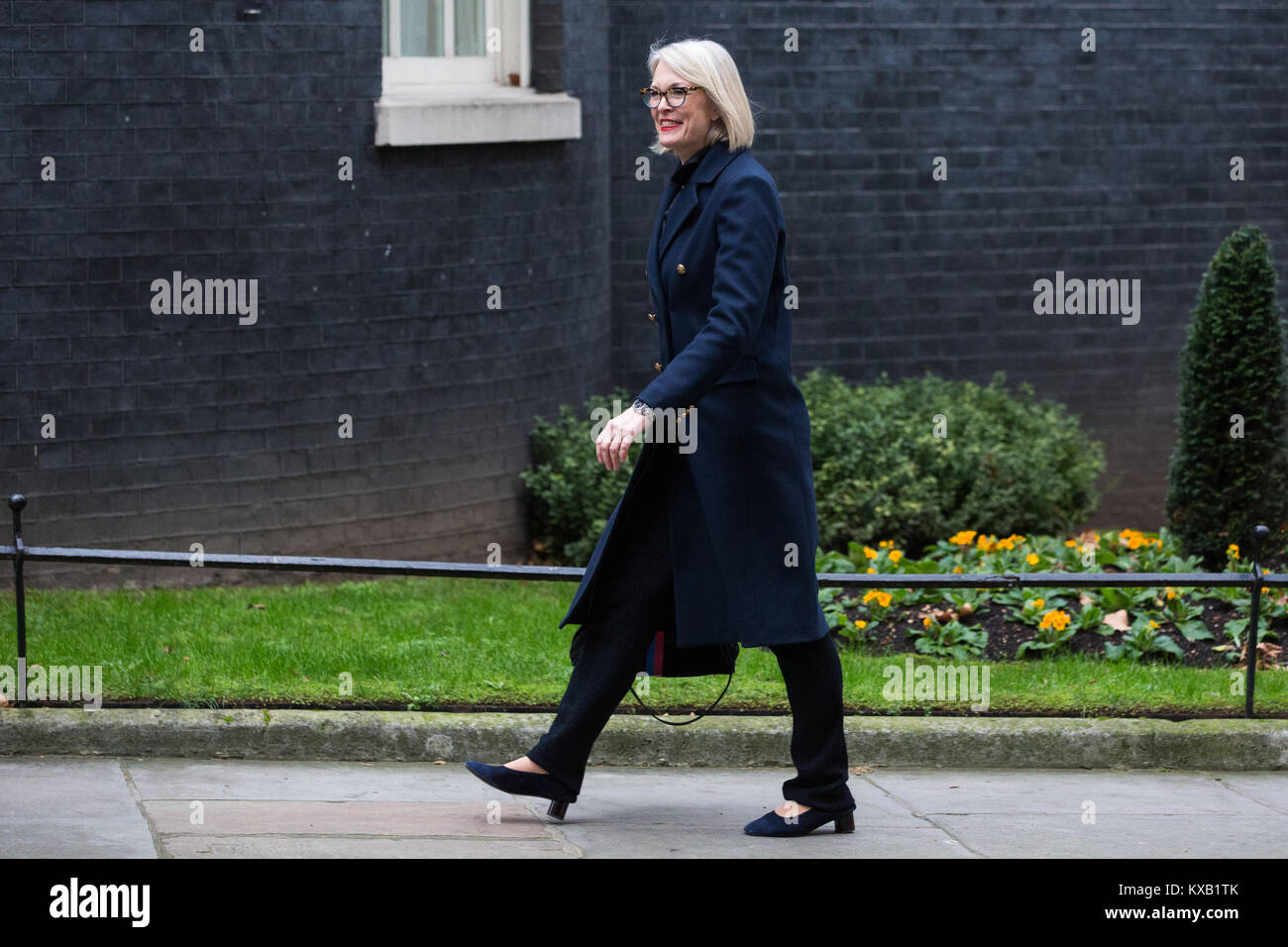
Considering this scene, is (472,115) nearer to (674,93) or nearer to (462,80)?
(462,80)

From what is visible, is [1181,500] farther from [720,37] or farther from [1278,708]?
[720,37]

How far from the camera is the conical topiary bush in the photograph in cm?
829

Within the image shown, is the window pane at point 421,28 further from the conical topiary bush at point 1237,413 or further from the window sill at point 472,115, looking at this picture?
the conical topiary bush at point 1237,413

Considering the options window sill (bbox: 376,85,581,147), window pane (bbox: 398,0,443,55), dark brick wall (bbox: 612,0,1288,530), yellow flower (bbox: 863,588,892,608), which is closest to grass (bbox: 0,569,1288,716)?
yellow flower (bbox: 863,588,892,608)

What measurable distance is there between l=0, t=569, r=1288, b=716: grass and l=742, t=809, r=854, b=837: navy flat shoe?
43.2 inches

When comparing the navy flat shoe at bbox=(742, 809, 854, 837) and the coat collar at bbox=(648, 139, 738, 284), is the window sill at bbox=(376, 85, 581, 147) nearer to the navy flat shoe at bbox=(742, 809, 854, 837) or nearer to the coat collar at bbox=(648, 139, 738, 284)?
the coat collar at bbox=(648, 139, 738, 284)

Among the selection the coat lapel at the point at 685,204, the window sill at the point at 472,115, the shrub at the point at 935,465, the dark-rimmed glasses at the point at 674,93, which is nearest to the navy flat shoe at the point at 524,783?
the coat lapel at the point at 685,204

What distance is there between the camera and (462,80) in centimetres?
982

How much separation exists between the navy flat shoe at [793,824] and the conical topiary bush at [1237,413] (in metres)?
4.05

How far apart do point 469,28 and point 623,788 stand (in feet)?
18.3

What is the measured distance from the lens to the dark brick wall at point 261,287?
838 centimetres

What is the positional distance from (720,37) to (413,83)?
93.8 inches

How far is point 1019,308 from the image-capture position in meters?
12.0
